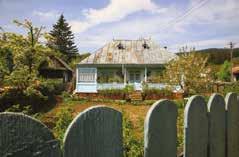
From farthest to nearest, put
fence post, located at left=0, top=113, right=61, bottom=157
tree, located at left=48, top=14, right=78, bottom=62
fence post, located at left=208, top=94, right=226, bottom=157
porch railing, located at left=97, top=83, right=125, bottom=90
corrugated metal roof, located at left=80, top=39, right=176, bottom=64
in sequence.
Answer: tree, located at left=48, top=14, right=78, bottom=62, corrugated metal roof, located at left=80, top=39, right=176, bottom=64, porch railing, located at left=97, top=83, right=125, bottom=90, fence post, located at left=208, top=94, right=226, bottom=157, fence post, located at left=0, top=113, right=61, bottom=157

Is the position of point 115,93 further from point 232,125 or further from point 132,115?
point 232,125

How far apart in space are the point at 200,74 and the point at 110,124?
26419 millimetres

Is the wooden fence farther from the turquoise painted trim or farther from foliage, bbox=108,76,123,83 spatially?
foliage, bbox=108,76,123,83

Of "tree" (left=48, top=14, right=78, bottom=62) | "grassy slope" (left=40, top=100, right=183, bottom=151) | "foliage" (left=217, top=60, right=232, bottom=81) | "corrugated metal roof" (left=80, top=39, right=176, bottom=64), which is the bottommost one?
"grassy slope" (left=40, top=100, right=183, bottom=151)

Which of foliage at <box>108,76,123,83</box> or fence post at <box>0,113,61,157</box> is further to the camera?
foliage at <box>108,76,123,83</box>

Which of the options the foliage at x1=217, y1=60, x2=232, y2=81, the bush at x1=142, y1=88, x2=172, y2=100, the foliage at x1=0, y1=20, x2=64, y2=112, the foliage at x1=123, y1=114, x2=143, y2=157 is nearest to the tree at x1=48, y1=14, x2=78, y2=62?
the foliage at x1=217, y1=60, x2=232, y2=81

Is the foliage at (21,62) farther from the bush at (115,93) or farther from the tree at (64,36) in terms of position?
the tree at (64,36)

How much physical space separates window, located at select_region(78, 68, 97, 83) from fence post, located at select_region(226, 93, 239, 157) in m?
31.7

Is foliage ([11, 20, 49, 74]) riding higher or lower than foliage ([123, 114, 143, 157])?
higher

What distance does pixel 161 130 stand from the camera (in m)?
2.84

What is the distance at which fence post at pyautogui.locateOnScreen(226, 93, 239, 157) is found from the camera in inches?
170

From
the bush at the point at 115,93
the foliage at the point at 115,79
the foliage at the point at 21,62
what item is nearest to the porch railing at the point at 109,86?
the foliage at the point at 115,79

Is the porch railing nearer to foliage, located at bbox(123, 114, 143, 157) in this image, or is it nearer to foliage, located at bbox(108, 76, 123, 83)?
foliage, located at bbox(108, 76, 123, 83)

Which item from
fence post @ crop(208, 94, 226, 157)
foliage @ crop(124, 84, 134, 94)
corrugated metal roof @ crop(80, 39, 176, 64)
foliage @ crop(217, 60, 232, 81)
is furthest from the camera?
foliage @ crop(217, 60, 232, 81)
